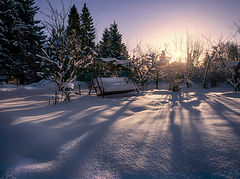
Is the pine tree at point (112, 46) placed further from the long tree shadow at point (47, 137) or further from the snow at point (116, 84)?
the long tree shadow at point (47, 137)

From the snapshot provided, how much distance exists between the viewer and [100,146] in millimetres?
1442

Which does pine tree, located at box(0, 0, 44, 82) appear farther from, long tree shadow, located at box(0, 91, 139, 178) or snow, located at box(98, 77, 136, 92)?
long tree shadow, located at box(0, 91, 139, 178)

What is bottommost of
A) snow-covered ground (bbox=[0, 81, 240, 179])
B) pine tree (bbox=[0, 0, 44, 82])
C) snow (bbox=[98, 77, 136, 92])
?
snow-covered ground (bbox=[0, 81, 240, 179])

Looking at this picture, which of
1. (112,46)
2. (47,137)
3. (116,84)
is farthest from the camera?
(112,46)

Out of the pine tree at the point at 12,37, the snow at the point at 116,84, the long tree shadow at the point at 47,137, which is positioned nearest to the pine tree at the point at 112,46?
the pine tree at the point at 12,37

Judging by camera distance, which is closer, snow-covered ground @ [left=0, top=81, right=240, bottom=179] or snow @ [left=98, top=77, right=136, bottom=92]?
snow-covered ground @ [left=0, top=81, right=240, bottom=179]

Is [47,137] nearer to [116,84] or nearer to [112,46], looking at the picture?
[116,84]

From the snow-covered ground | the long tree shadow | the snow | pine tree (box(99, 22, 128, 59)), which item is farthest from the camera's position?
pine tree (box(99, 22, 128, 59))

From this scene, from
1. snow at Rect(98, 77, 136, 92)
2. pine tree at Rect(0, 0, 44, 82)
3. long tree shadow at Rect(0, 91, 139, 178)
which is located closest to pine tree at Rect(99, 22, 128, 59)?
pine tree at Rect(0, 0, 44, 82)

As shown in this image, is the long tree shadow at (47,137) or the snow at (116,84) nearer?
the long tree shadow at (47,137)

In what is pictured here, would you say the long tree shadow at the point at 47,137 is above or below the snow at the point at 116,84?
below

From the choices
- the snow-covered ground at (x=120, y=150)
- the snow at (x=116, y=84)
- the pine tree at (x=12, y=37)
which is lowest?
the snow-covered ground at (x=120, y=150)

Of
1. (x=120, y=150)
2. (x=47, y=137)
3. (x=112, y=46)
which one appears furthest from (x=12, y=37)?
(x=120, y=150)

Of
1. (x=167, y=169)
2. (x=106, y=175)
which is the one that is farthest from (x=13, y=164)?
(x=167, y=169)
